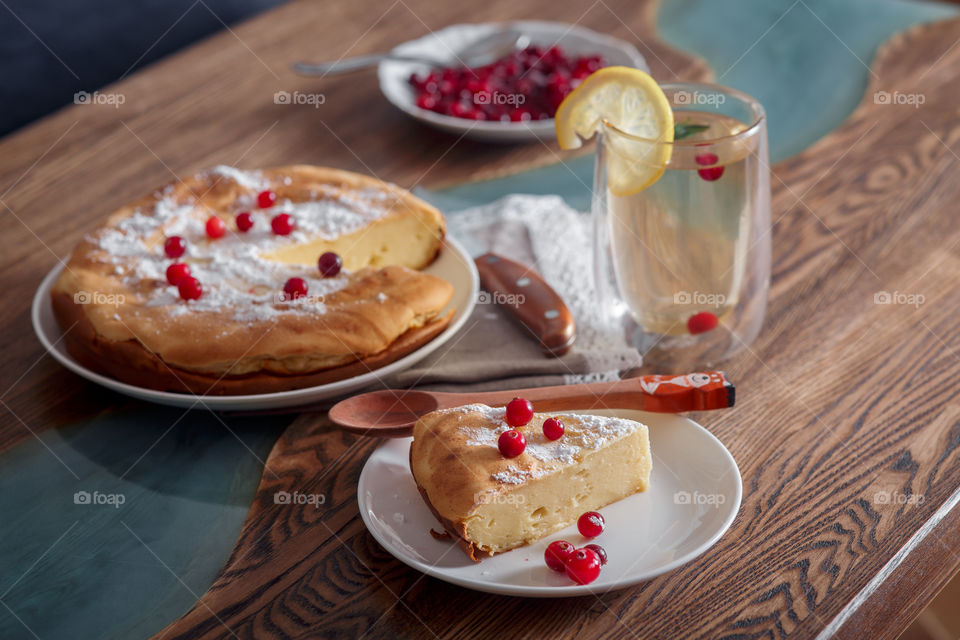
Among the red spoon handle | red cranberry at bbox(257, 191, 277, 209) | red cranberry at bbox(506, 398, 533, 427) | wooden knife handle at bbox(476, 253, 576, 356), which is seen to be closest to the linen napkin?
wooden knife handle at bbox(476, 253, 576, 356)

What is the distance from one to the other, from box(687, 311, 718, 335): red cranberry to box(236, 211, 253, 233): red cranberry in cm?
73

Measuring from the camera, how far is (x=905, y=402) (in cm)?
130

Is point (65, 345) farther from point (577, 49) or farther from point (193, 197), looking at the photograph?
point (577, 49)

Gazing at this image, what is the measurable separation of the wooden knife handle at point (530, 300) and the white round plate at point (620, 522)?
24 centimetres

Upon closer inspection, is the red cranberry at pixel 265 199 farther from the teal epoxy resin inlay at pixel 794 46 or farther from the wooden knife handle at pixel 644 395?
the teal epoxy resin inlay at pixel 794 46

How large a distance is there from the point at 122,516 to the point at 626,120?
0.85m

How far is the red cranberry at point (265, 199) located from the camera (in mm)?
1605

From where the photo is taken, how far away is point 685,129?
4.48ft

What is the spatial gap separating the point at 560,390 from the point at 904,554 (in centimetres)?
45

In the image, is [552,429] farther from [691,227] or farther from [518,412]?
[691,227]

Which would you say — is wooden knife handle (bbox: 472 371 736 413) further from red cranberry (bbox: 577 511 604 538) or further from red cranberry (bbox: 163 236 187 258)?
red cranberry (bbox: 163 236 187 258)

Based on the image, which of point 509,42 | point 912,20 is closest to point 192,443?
point 509,42

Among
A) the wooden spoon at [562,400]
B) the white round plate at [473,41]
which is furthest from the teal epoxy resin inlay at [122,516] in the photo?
the white round plate at [473,41]

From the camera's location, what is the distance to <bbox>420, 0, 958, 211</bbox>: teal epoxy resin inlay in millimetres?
1858
